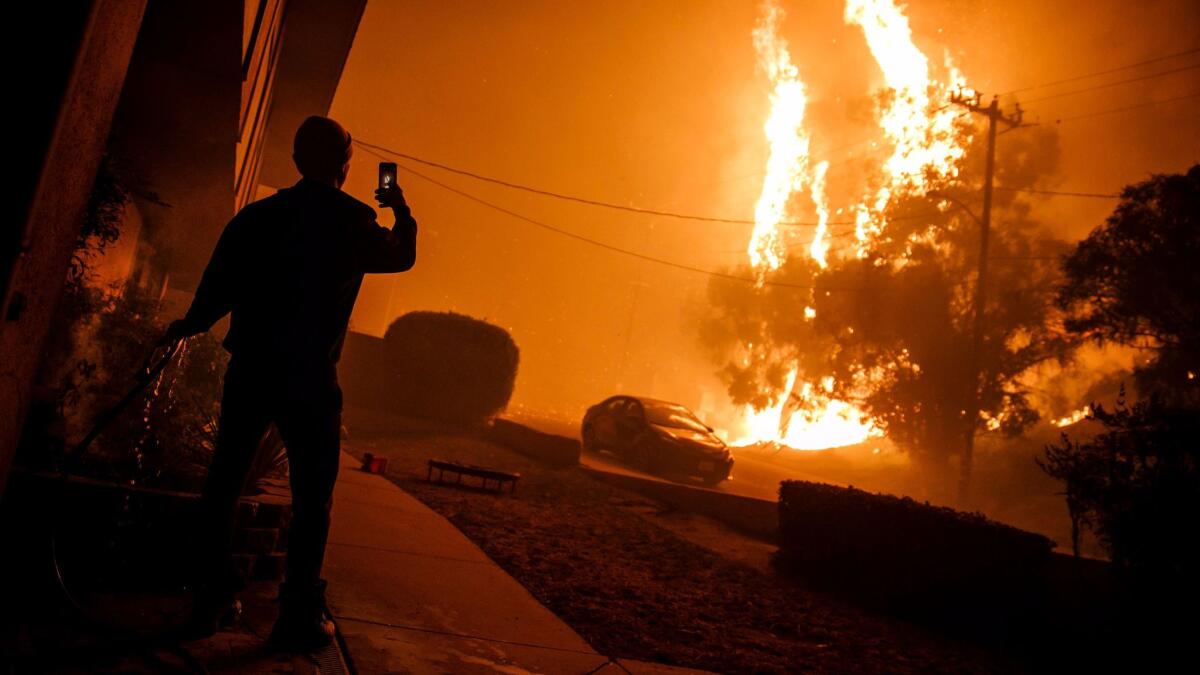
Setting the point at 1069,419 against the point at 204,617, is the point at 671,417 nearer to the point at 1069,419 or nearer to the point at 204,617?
Result: the point at 204,617

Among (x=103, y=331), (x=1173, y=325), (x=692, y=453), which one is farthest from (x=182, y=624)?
(x=1173, y=325)

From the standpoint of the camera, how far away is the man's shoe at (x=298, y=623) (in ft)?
8.07

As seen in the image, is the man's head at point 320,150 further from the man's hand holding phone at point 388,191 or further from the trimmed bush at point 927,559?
the trimmed bush at point 927,559

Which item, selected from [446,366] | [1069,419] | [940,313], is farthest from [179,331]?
[1069,419]

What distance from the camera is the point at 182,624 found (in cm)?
237

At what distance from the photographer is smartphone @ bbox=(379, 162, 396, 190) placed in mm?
2947

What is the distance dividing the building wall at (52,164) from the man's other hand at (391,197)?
0.97 m

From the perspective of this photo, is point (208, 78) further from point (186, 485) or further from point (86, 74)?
point (86, 74)

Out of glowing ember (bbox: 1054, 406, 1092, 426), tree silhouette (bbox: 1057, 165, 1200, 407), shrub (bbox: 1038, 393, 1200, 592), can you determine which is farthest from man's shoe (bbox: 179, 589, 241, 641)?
glowing ember (bbox: 1054, 406, 1092, 426)

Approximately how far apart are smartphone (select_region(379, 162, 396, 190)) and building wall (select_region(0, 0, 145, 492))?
96cm

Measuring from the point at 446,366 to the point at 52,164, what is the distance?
1543 centimetres

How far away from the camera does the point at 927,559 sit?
20.1 feet

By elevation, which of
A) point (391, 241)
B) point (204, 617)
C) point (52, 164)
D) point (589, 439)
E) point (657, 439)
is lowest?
point (204, 617)

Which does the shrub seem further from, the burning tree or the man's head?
the burning tree
